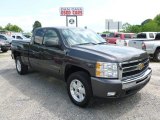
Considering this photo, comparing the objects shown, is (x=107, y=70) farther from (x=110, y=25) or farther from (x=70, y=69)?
(x=110, y=25)

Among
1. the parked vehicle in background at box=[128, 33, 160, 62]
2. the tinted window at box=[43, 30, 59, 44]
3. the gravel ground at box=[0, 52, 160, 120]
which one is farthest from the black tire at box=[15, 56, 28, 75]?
the parked vehicle in background at box=[128, 33, 160, 62]

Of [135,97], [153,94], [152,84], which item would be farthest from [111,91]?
[152,84]

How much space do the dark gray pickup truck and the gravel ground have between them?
37 centimetres

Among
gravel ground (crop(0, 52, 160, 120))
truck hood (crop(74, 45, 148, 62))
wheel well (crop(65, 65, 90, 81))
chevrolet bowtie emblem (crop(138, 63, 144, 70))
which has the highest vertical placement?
truck hood (crop(74, 45, 148, 62))

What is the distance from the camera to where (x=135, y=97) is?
5.61m

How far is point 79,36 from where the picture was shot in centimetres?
607

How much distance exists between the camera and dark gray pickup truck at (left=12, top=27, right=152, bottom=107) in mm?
4496

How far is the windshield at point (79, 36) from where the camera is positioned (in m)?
5.75

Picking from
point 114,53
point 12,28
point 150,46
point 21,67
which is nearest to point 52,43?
point 114,53

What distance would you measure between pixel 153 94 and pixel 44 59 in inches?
120

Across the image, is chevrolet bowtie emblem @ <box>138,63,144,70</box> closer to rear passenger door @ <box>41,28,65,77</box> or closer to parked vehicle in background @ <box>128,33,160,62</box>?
rear passenger door @ <box>41,28,65,77</box>

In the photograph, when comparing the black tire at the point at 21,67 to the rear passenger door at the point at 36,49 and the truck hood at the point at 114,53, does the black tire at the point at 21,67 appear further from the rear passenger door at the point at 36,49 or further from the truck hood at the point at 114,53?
the truck hood at the point at 114,53

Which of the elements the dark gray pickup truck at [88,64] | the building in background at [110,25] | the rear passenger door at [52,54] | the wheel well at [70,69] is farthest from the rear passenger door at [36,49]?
the building in background at [110,25]

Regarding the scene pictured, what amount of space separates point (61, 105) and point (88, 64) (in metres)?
1.25
